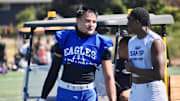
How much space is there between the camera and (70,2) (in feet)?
151

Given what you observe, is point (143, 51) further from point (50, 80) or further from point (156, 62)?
point (50, 80)

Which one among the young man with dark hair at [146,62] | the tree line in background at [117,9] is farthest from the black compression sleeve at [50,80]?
the tree line in background at [117,9]

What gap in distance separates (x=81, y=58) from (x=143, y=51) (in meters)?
0.71

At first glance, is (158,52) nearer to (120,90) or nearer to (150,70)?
(150,70)

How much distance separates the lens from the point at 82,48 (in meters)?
4.48

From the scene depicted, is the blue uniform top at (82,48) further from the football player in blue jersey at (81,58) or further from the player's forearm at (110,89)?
the player's forearm at (110,89)

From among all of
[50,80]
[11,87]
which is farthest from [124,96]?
[11,87]

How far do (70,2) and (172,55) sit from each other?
21.0m

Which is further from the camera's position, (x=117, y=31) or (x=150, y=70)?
(x=117, y=31)

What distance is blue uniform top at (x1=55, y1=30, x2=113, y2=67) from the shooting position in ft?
14.7

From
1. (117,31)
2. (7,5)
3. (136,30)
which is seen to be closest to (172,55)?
(117,31)

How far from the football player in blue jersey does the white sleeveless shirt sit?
16.5 inches

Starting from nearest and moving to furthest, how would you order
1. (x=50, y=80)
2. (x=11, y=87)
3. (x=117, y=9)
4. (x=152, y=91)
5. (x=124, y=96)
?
(x=50, y=80) → (x=152, y=91) → (x=124, y=96) → (x=11, y=87) → (x=117, y=9)

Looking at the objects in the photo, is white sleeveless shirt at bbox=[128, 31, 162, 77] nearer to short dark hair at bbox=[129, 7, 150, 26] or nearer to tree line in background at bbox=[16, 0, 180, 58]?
short dark hair at bbox=[129, 7, 150, 26]
